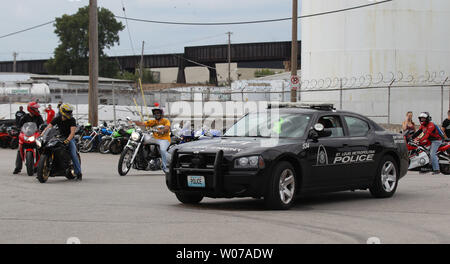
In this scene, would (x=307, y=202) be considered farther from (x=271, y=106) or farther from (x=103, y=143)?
(x=103, y=143)

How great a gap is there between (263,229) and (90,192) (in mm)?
5702

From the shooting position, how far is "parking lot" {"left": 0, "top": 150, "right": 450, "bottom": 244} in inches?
329

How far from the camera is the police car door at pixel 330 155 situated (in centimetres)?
1144

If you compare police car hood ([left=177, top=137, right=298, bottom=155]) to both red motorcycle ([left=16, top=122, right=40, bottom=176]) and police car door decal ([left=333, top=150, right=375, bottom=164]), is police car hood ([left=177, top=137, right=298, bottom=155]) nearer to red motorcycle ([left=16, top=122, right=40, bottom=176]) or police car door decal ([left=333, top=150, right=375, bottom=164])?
police car door decal ([left=333, top=150, right=375, bottom=164])

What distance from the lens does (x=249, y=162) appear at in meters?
10.6

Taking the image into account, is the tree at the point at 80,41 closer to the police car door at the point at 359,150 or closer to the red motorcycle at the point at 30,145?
the red motorcycle at the point at 30,145

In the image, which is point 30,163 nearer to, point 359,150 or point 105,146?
point 359,150

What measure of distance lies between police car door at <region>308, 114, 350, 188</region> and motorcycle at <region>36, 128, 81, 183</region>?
632cm

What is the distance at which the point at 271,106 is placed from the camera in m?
13.0

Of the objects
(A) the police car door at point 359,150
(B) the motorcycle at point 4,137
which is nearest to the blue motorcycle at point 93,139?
(B) the motorcycle at point 4,137

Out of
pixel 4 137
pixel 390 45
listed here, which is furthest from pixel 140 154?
pixel 390 45

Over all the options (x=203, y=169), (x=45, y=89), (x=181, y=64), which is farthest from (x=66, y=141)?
(x=181, y=64)

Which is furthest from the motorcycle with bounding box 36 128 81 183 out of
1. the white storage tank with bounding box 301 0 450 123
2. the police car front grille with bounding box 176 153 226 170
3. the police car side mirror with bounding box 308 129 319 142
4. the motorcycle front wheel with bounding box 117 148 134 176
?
the white storage tank with bounding box 301 0 450 123

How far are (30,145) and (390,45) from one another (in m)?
24.8
